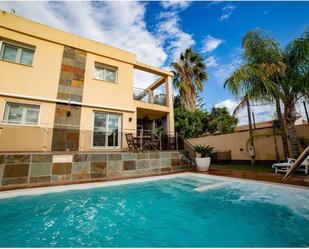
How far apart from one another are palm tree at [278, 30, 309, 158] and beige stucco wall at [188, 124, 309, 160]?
1.91m

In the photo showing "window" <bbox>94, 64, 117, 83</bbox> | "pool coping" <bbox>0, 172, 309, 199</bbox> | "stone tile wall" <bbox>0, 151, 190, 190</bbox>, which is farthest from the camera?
"window" <bbox>94, 64, 117, 83</bbox>

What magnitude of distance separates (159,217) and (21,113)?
8.06 meters

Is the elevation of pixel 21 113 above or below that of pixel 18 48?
below

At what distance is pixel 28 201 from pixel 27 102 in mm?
5291

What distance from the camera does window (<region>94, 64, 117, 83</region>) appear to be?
1026 cm

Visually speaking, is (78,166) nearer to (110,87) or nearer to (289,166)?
(110,87)

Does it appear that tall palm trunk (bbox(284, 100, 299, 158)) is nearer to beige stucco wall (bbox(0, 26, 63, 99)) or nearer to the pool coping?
the pool coping

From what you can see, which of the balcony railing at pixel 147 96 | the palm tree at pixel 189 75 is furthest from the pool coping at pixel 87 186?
the palm tree at pixel 189 75

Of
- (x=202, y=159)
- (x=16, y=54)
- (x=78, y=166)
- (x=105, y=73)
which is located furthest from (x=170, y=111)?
(x=16, y=54)

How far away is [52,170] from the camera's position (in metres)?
6.32

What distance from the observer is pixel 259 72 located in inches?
299

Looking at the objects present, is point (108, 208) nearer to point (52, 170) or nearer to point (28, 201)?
point (28, 201)

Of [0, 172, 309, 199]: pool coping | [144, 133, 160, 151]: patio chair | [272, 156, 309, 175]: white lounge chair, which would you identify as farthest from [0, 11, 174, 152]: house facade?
[272, 156, 309, 175]: white lounge chair

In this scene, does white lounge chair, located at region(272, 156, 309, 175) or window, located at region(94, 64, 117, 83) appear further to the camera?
window, located at region(94, 64, 117, 83)
